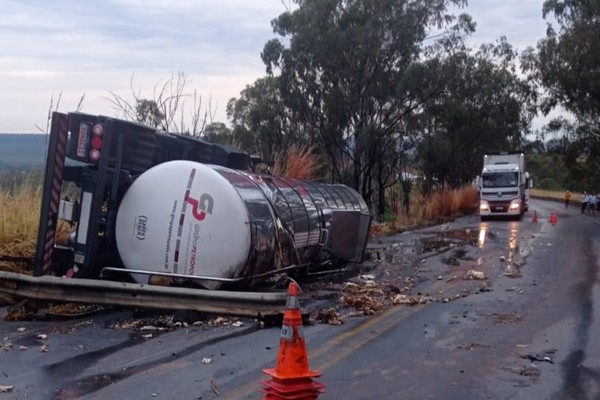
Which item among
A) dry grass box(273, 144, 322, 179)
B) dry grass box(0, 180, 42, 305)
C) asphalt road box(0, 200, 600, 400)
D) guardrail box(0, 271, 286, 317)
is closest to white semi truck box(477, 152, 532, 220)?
dry grass box(273, 144, 322, 179)

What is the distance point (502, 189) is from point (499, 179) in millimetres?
1032

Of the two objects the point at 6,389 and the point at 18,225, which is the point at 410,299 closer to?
the point at 6,389

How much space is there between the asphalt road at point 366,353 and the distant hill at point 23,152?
5.13 meters

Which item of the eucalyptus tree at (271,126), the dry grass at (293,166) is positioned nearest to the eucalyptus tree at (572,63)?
the eucalyptus tree at (271,126)

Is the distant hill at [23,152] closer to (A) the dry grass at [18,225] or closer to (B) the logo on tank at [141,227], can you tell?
(A) the dry grass at [18,225]

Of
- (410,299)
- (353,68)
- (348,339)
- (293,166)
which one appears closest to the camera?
(348,339)

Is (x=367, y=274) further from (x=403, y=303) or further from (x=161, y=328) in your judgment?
(x=161, y=328)

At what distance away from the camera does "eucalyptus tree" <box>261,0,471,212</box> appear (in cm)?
3800

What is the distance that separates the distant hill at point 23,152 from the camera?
14.5 m

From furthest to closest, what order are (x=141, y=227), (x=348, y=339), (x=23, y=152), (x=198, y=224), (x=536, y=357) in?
(x=23, y=152)
(x=141, y=227)
(x=198, y=224)
(x=348, y=339)
(x=536, y=357)

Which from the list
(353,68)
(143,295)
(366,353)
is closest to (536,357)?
(366,353)

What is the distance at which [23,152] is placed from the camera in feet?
55.0

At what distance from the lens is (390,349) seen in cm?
817

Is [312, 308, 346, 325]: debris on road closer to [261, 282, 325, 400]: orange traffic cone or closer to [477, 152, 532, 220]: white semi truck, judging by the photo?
[261, 282, 325, 400]: orange traffic cone
